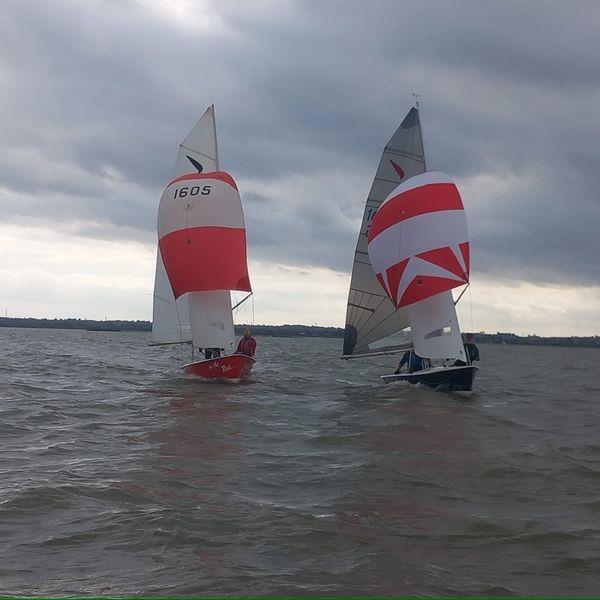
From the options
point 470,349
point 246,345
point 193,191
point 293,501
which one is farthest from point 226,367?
point 293,501

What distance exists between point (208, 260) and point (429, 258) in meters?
6.30

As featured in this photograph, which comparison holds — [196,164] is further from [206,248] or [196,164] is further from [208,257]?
[208,257]

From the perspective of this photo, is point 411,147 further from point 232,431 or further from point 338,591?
point 338,591

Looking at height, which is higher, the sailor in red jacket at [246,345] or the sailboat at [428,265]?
the sailboat at [428,265]

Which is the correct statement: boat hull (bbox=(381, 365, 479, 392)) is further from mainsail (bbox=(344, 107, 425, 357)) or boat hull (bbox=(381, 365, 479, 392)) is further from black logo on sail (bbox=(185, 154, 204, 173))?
black logo on sail (bbox=(185, 154, 204, 173))

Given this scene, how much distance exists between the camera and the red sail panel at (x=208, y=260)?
20406mm

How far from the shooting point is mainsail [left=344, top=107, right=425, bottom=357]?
22.0 meters

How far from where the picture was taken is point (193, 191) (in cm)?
2103

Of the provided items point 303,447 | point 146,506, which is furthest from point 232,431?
point 146,506

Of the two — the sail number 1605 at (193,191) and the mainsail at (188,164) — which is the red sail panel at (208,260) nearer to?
the sail number 1605 at (193,191)

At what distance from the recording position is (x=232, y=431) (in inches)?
464

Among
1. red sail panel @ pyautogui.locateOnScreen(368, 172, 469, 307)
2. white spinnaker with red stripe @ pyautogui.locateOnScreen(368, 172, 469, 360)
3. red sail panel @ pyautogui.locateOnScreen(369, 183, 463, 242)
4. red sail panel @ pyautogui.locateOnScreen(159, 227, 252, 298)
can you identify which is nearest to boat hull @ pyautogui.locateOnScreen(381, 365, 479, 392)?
white spinnaker with red stripe @ pyautogui.locateOnScreen(368, 172, 469, 360)

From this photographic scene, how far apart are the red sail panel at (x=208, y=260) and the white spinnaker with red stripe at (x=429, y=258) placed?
14.4 ft

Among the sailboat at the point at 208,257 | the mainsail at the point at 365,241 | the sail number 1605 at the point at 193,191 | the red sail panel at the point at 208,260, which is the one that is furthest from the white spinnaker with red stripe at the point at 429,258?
the sail number 1605 at the point at 193,191
